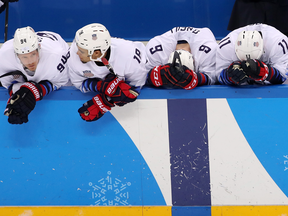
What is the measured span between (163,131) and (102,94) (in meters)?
0.56

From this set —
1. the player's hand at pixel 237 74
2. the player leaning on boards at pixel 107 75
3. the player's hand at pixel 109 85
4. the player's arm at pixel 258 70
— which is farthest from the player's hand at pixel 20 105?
the player's arm at pixel 258 70

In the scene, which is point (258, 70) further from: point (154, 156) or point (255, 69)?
point (154, 156)

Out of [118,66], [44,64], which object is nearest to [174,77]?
[118,66]

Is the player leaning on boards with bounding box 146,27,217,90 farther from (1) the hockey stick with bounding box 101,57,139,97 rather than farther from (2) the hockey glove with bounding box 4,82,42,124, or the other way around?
(2) the hockey glove with bounding box 4,82,42,124

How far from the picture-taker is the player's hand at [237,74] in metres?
2.03

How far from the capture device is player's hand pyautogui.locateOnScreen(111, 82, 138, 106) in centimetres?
201

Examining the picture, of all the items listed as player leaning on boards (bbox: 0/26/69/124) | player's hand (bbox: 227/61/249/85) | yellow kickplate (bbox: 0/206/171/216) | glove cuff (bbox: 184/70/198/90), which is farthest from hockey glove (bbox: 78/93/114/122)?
player's hand (bbox: 227/61/249/85)

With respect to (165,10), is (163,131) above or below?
below

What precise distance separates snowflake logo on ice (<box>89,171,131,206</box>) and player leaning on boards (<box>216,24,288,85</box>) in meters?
1.17

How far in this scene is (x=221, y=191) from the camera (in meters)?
2.25

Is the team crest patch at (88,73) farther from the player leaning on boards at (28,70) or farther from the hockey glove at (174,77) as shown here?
the hockey glove at (174,77)

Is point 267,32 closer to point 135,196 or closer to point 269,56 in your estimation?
point 269,56

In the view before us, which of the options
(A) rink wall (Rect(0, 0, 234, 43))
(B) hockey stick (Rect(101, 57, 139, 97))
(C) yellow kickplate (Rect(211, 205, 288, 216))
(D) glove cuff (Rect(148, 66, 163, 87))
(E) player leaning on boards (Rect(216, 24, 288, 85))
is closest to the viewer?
(B) hockey stick (Rect(101, 57, 139, 97))

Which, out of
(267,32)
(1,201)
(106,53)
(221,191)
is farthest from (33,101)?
(267,32)
